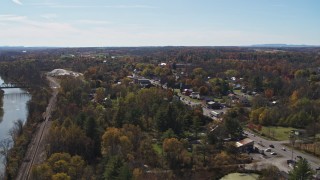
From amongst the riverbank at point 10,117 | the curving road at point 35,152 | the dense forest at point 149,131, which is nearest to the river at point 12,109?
the riverbank at point 10,117

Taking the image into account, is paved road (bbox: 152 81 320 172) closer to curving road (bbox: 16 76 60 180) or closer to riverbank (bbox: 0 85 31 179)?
curving road (bbox: 16 76 60 180)

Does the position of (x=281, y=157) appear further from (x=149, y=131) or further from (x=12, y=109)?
(x=12, y=109)

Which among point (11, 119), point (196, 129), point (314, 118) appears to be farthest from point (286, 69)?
point (11, 119)

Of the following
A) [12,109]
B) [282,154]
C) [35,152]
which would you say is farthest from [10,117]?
[282,154]

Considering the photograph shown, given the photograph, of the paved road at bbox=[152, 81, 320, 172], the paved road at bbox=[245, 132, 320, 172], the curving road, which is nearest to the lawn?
the paved road at bbox=[245, 132, 320, 172]

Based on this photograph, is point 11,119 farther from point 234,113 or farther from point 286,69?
point 286,69

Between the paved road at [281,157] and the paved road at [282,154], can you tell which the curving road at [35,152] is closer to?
the paved road at [281,157]

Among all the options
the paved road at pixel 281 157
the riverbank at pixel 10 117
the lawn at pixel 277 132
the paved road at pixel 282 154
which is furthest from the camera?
the lawn at pixel 277 132
